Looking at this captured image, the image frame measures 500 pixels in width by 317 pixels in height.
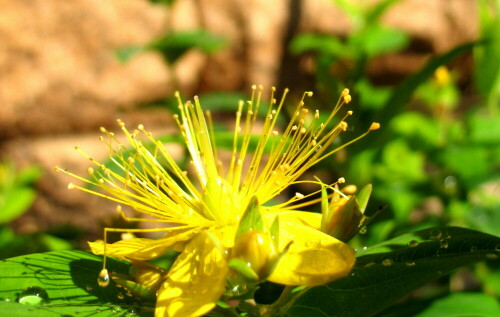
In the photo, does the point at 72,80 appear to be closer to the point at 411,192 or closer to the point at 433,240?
the point at 411,192

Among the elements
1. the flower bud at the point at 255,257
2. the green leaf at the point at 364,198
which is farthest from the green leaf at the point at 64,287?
the green leaf at the point at 364,198

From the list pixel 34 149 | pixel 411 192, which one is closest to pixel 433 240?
pixel 411 192

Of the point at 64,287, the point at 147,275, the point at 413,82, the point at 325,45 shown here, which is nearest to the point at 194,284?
the point at 147,275

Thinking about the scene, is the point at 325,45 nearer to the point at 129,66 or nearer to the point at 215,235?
the point at 129,66

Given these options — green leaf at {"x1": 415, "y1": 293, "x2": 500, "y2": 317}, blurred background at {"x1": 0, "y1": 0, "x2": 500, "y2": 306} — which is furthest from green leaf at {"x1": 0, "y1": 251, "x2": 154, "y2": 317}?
blurred background at {"x1": 0, "y1": 0, "x2": 500, "y2": 306}

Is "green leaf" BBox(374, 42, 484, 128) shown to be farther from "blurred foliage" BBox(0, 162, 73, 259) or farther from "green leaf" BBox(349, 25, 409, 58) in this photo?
"blurred foliage" BBox(0, 162, 73, 259)

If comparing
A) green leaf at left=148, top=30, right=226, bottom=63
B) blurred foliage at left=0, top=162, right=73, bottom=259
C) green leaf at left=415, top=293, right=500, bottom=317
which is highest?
green leaf at left=148, top=30, right=226, bottom=63
